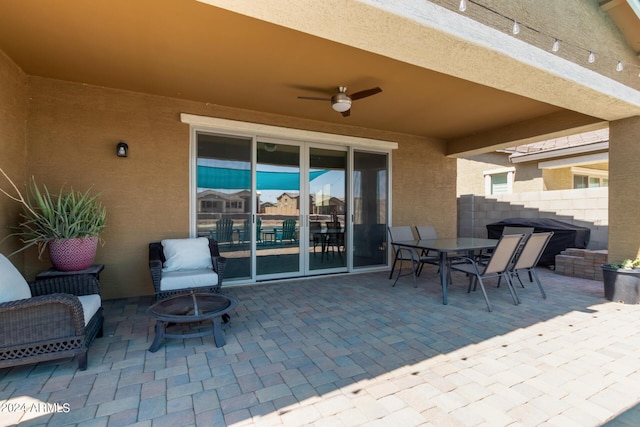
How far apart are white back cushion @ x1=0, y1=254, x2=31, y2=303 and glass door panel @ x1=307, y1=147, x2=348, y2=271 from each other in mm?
3766

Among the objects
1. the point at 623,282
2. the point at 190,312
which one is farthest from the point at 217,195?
the point at 623,282

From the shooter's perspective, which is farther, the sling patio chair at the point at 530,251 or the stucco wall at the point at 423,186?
the stucco wall at the point at 423,186

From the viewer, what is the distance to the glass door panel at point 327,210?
555cm

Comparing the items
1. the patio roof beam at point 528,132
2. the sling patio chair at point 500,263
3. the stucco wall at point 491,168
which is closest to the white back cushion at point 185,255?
the sling patio chair at point 500,263

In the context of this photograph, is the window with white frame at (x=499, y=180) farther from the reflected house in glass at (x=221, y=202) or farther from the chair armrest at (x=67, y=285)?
the chair armrest at (x=67, y=285)

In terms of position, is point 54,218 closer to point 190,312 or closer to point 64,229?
point 64,229

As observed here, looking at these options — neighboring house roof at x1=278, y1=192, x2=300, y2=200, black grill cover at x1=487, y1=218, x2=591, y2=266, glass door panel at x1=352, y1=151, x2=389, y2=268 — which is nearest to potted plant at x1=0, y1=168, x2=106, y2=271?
neighboring house roof at x1=278, y1=192, x2=300, y2=200

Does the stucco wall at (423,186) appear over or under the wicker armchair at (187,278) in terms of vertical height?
over

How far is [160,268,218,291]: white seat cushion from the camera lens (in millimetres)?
3379

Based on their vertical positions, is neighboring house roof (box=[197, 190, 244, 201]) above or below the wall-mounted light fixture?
below

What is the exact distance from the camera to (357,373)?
2258 millimetres

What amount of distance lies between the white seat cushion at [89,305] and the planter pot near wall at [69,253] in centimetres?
65

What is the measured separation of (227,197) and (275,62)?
7.48 feet

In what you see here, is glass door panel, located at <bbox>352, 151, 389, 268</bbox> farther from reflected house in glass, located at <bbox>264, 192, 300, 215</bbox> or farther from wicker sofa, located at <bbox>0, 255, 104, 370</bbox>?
wicker sofa, located at <bbox>0, 255, 104, 370</bbox>
